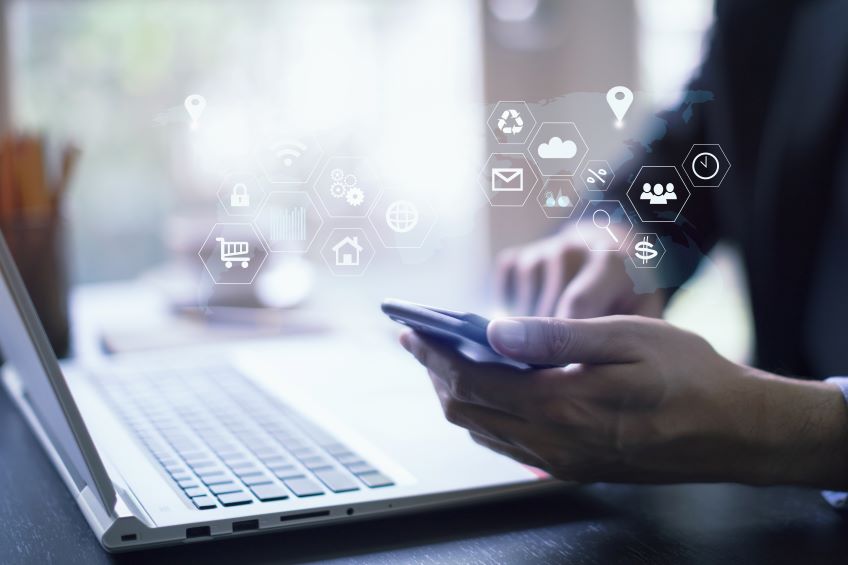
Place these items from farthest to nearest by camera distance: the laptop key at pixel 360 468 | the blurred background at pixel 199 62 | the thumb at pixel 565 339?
the blurred background at pixel 199 62 < the laptop key at pixel 360 468 < the thumb at pixel 565 339

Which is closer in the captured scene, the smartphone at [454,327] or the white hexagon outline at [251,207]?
the smartphone at [454,327]

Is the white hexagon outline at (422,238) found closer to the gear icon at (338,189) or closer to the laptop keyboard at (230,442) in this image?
the gear icon at (338,189)

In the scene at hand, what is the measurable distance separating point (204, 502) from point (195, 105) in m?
0.26

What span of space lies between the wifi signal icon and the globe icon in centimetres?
7

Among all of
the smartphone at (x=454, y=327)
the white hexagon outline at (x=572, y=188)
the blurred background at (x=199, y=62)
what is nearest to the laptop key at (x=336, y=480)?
the smartphone at (x=454, y=327)

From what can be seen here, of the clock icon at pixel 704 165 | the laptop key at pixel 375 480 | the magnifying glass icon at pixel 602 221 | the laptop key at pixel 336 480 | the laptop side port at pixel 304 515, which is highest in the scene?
the clock icon at pixel 704 165

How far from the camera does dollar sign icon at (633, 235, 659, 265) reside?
20.1 inches

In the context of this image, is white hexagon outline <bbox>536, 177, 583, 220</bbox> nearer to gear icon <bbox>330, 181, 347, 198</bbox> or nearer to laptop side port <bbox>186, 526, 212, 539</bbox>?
gear icon <bbox>330, 181, 347, 198</bbox>

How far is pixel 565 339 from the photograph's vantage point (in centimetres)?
44

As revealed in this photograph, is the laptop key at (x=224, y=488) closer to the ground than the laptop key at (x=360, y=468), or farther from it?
farther from it

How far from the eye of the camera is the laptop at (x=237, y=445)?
17.9 inches

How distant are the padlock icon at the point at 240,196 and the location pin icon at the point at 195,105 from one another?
0.06m

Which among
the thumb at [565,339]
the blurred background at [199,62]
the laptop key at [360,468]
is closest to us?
the thumb at [565,339]

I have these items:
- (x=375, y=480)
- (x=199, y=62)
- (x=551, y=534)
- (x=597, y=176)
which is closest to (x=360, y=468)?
(x=375, y=480)
